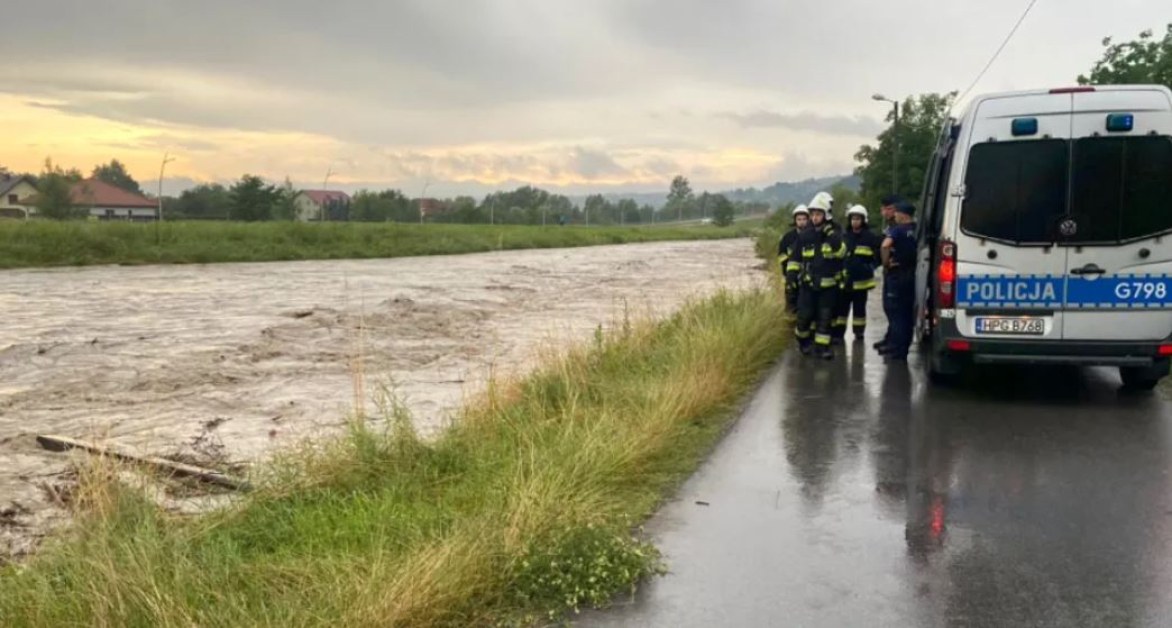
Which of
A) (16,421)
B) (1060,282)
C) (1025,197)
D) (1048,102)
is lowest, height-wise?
(16,421)

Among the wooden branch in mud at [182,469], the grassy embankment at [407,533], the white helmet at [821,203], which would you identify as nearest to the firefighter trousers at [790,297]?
the white helmet at [821,203]

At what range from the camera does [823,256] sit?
9.69 meters

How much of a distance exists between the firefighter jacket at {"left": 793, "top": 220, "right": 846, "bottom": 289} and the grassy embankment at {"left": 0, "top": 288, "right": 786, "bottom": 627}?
3.47m

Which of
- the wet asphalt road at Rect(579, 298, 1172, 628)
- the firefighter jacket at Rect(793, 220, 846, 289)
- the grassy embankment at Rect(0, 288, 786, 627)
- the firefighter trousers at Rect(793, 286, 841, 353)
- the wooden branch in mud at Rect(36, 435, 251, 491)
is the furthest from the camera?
the firefighter trousers at Rect(793, 286, 841, 353)

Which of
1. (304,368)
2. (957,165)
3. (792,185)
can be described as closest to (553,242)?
(304,368)

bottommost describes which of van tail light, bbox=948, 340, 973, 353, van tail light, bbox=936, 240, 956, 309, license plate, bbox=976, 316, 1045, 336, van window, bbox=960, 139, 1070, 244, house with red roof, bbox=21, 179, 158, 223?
van tail light, bbox=948, 340, 973, 353

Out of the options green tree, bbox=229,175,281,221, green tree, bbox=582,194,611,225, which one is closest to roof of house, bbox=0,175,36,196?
green tree, bbox=229,175,281,221

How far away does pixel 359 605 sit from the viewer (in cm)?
321

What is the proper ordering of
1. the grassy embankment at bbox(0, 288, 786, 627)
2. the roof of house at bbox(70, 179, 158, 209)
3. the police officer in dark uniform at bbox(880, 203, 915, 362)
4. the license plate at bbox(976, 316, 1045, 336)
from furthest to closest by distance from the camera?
the roof of house at bbox(70, 179, 158, 209) < the police officer in dark uniform at bbox(880, 203, 915, 362) < the license plate at bbox(976, 316, 1045, 336) < the grassy embankment at bbox(0, 288, 786, 627)

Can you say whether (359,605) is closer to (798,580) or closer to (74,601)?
(74,601)

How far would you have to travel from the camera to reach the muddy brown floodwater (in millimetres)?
7434

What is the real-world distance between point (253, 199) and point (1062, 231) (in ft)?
194

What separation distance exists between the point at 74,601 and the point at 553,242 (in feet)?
171

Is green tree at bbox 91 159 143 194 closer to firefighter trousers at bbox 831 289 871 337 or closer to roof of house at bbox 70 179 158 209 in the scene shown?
roof of house at bbox 70 179 158 209
